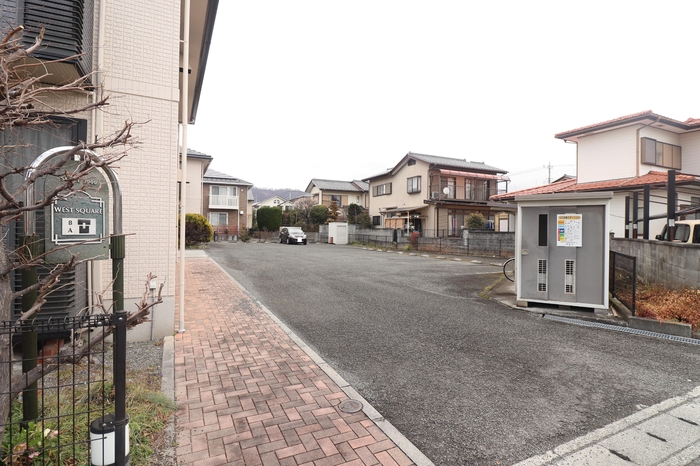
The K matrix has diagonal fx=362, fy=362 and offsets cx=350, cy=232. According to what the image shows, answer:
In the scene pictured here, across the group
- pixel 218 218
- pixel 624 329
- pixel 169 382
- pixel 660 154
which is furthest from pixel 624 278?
pixel 218 218

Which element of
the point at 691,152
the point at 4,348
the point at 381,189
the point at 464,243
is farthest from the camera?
the point at 381,189

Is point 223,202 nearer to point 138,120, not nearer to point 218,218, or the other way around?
point 218,218

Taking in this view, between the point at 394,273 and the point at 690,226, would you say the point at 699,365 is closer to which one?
the point at 690,226

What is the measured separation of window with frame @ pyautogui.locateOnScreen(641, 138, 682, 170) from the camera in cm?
1623

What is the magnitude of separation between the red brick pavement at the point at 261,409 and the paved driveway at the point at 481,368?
0.38m

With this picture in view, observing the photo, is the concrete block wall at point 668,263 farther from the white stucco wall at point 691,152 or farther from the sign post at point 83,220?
the white stucco wall at point 691,152

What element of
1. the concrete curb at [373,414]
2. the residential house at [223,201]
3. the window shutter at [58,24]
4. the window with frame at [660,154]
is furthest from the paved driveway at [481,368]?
the residential house at [223,201]

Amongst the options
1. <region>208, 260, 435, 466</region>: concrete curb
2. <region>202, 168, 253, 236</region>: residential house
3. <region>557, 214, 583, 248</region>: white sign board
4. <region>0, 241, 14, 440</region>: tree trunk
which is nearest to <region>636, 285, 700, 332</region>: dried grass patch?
<region>557, 214, 583, 248</region>: white sign board

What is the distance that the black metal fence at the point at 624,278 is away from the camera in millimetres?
6621

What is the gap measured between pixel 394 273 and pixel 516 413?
942 centimetres

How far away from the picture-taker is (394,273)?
1280 cm

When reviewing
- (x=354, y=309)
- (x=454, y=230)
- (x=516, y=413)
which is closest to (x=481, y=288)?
(x=354, y=309)

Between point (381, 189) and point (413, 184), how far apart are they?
5.53m

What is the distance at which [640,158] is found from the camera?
1611 cm
